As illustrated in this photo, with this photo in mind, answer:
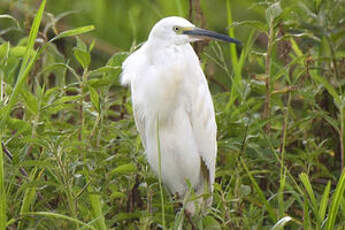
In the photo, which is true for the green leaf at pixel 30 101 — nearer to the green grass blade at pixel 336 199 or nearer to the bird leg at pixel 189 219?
the bird leg at pixel 189 219

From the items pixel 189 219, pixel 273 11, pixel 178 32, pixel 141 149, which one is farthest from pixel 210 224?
pixel 273 11

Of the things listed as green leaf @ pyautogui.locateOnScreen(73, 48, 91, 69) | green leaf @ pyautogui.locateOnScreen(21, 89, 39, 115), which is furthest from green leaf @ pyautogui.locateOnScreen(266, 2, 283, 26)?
green leaf @ pyautogui.locateOnScreen(21, 89, 39, 115)

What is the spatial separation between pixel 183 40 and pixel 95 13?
8.18 feet

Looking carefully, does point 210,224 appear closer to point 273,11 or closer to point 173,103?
point 173,103

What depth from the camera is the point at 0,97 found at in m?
2.07

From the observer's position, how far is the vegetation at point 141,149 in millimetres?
2020

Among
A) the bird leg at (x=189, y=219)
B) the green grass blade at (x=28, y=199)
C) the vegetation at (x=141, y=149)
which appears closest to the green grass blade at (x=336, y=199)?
the vegetation at (x=141, y=149)

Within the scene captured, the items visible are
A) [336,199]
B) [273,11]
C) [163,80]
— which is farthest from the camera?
[273,11]

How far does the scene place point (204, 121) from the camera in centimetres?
238

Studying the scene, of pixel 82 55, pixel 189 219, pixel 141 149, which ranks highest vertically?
pixel 82 55

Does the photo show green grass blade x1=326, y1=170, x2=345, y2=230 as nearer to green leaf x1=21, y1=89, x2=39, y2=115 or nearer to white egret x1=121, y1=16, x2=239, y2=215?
white egret x1=121, y1=16, x2=239, y2=215

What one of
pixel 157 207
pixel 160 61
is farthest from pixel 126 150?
pixel 160 61

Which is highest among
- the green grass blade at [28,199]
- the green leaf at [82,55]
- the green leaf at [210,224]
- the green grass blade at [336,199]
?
the green leaf at [82,55]

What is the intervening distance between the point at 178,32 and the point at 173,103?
0.28 meters
